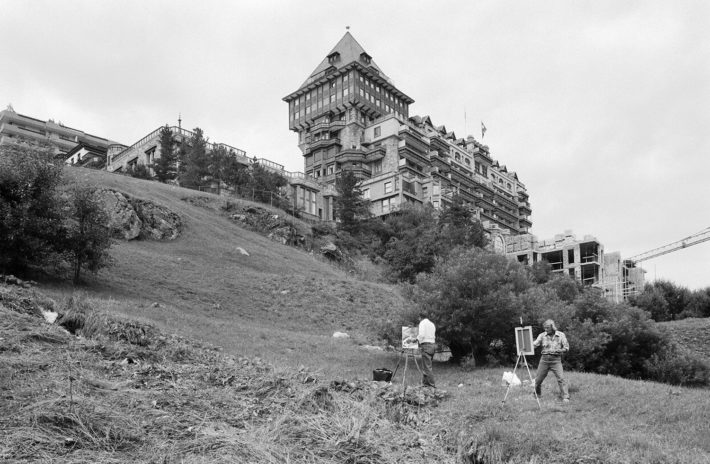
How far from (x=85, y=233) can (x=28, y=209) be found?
9.02 ft

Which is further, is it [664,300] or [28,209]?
[664,300]

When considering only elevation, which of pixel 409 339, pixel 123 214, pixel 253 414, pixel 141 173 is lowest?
pixel 253 414

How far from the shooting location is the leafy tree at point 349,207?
74.5 meters

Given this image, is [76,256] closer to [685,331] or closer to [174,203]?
[174,203]

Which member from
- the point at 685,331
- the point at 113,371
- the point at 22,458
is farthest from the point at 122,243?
the point at 685,331

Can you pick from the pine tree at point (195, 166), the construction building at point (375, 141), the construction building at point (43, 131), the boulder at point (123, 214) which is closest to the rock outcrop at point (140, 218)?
the boulder at point (123, 214)

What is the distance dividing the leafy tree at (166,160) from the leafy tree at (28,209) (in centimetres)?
4362

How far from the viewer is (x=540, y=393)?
16.7m

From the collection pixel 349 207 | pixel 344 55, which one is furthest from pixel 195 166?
pixel 344 55

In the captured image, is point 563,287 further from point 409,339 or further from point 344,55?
point 344,55

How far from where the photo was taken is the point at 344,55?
113 m

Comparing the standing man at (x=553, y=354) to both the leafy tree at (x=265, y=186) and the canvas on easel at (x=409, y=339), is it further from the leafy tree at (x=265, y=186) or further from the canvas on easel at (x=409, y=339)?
the leafy tree at (x=265, y=186)

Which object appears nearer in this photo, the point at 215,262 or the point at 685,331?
the point at 215,262

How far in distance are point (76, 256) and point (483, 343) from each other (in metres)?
19.7
